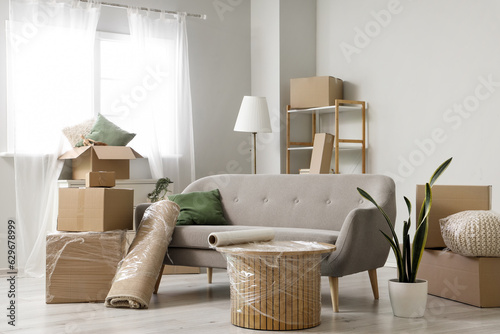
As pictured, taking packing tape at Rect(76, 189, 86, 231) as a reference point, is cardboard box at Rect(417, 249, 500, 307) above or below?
below

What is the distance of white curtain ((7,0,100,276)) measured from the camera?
192 inches

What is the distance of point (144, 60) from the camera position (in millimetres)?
5465

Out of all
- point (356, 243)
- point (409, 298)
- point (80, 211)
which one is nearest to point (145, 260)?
point (80, 211)

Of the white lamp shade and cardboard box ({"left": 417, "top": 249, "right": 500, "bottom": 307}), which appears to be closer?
cardboard box ({"left": 417, "top": 249, "right": 500, "bottom": 307})

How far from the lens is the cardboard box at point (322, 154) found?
5285mm

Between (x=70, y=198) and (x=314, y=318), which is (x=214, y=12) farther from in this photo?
(x=314, y=318)

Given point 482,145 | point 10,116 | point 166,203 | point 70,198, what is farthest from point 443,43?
point 10,116

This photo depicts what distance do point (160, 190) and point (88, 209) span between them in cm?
154

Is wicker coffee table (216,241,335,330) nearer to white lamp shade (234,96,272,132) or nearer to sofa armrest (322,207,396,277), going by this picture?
sofa armrest (322,207,396,277)

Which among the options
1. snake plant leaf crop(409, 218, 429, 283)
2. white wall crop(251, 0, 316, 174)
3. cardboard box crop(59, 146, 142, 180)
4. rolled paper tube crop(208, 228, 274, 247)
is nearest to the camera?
rolled paper tube crop(208, 228, 274, 247)

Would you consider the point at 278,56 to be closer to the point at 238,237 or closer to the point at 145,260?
the point at 145,260

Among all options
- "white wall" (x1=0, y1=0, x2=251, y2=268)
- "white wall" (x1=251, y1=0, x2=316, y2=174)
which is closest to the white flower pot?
"white wall" (x1=251, y1=0, x2=316, y2=174)

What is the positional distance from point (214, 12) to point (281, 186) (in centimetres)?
252

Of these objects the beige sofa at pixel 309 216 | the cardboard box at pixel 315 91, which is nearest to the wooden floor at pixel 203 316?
the beige sofa at pixel 309 216
